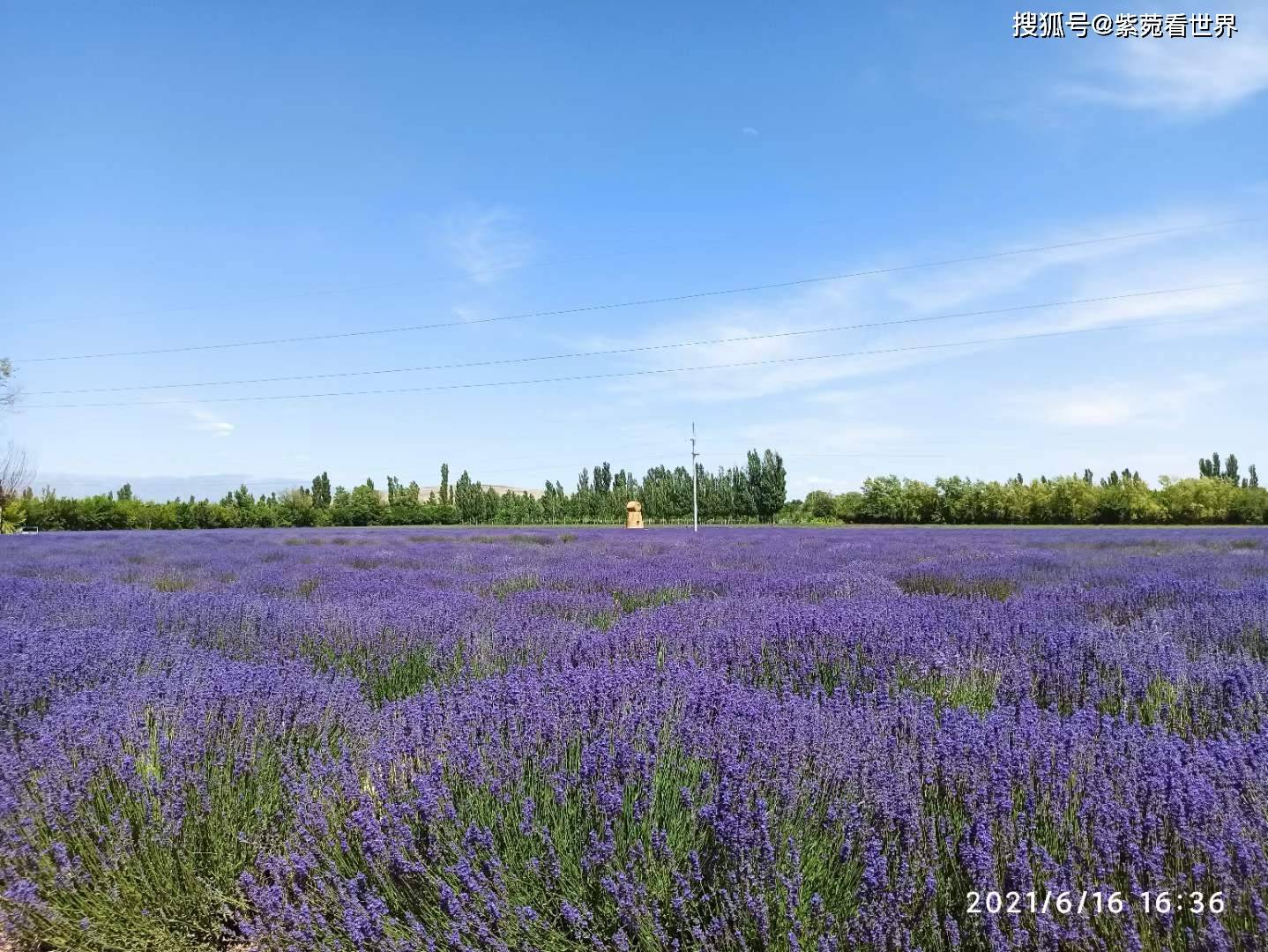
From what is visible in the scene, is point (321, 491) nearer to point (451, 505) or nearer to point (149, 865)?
point (451, 505)

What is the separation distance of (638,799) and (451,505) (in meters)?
59.5

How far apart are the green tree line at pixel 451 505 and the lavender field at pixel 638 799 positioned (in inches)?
1894

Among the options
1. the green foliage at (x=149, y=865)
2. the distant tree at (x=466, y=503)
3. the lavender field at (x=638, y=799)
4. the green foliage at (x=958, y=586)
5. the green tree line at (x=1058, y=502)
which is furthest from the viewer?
the distant tree at (x=466, y=503)

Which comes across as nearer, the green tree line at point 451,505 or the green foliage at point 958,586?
the green foliage at point 958,586

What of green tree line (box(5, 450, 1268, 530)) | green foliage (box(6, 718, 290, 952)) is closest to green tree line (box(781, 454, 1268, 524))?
green tree line (box(5, 450, 1268, 530))

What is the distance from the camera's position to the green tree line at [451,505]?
4503 cm

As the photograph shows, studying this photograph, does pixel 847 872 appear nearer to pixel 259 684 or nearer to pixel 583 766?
pixel 583 766

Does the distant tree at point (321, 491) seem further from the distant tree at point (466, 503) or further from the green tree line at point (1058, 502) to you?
the green tree line at point (1058, 502)

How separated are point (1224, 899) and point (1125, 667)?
A: 7.12 ft

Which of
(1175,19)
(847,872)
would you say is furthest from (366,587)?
(1175,19)

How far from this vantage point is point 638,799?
1971 mm

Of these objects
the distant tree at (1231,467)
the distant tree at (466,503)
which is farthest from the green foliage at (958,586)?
the distant tree at (1231,467)

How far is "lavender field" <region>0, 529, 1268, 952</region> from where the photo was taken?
1.61 meters

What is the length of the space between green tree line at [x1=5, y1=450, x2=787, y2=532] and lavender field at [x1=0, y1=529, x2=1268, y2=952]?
48.1 metres
